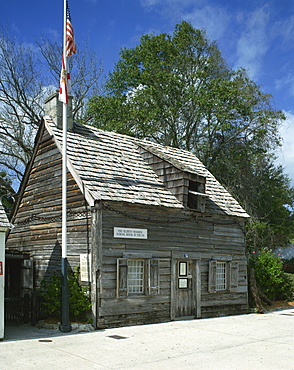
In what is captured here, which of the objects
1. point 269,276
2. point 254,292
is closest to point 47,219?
point 254,292

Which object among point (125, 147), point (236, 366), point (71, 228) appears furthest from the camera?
point (125, 147)

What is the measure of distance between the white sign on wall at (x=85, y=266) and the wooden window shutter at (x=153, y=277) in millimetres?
2022

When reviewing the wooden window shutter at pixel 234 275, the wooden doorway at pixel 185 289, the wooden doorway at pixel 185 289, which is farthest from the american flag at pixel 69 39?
the wooden window shutter at pixel 234 275

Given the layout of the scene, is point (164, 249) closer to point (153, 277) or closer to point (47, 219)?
point (153, 277)

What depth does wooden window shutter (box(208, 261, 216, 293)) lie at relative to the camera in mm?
15797

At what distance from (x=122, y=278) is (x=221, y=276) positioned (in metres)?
5.35

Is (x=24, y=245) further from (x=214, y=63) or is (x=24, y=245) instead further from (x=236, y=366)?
(x=214, y=63)

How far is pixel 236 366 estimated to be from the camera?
8.15 m

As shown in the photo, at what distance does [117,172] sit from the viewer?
1490cm

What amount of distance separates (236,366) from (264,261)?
464 inches

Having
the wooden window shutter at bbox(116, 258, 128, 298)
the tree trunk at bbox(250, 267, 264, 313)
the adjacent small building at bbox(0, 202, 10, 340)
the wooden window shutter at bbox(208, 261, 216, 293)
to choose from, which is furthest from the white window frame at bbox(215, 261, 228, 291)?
the adjacent small building at bbox(0, 202, 10, 340)

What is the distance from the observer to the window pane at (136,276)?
44.3 ft


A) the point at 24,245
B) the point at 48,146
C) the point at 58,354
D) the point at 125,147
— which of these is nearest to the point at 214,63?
the point at 125,147

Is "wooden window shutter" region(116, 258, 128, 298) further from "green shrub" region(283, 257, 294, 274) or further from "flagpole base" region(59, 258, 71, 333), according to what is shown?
"green shrub" region(283, 257, 294, 274)
